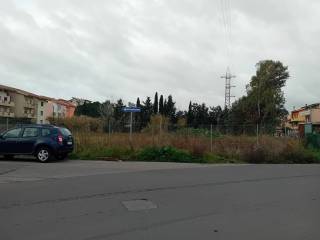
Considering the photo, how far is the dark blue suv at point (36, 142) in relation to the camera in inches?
838

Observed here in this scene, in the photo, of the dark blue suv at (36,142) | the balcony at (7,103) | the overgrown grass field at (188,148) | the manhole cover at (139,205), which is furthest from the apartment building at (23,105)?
the manhole cover at (139,205)

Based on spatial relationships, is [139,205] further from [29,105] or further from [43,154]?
[29,105]

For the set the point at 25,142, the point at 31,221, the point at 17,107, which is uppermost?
the point at 17,107

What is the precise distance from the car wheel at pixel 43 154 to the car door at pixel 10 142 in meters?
1.15

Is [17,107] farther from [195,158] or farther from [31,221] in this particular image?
[31,221]

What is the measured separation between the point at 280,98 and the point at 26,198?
78.3m

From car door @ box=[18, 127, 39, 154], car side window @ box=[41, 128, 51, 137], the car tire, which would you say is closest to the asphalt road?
car door @ box=[18, 127, 39, 154]

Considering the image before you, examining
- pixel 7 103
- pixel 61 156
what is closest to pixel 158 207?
pixel 61 156

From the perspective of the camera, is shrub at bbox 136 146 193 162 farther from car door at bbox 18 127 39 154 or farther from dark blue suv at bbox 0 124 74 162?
car door at bbox 18 127 39 154

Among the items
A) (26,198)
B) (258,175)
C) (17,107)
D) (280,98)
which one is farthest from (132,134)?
(17,107)

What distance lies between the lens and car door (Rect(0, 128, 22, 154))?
21703mm

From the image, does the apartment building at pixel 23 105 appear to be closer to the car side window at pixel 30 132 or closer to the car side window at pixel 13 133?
the car side window at pixel 13 133

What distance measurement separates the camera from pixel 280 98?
278 feet

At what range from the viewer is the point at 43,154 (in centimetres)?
2125
